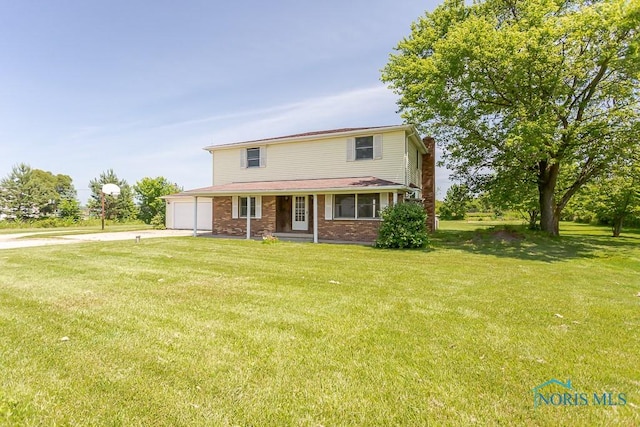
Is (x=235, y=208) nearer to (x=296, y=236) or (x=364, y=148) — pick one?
(x=296, y=236)

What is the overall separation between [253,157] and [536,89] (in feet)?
46.4

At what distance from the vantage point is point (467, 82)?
528 inches

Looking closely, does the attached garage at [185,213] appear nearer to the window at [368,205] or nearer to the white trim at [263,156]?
the white trim at [263,156]

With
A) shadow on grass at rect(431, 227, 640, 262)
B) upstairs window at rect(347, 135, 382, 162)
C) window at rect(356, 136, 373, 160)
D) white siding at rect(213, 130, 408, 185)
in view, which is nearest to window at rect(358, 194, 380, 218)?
white siding at rect(213, 130, 408, 185)

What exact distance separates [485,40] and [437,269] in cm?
1019

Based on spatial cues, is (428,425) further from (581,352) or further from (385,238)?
(385,238)

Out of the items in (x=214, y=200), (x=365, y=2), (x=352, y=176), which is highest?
(x=365, y=2)

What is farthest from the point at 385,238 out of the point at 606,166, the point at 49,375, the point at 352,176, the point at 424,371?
the point at 606,166

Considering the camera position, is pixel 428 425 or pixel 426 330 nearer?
pixel 428 425

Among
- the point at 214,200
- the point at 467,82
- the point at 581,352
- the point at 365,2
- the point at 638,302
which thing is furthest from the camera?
the point at 214,200

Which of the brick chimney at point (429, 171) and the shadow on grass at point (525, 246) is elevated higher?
the brick chimney at point (429, 171)

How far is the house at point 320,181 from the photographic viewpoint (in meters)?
14.1

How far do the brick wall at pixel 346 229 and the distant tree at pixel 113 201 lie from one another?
29.3 m

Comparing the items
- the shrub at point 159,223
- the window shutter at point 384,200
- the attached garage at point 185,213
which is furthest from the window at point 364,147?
the shrub at point 159,223
